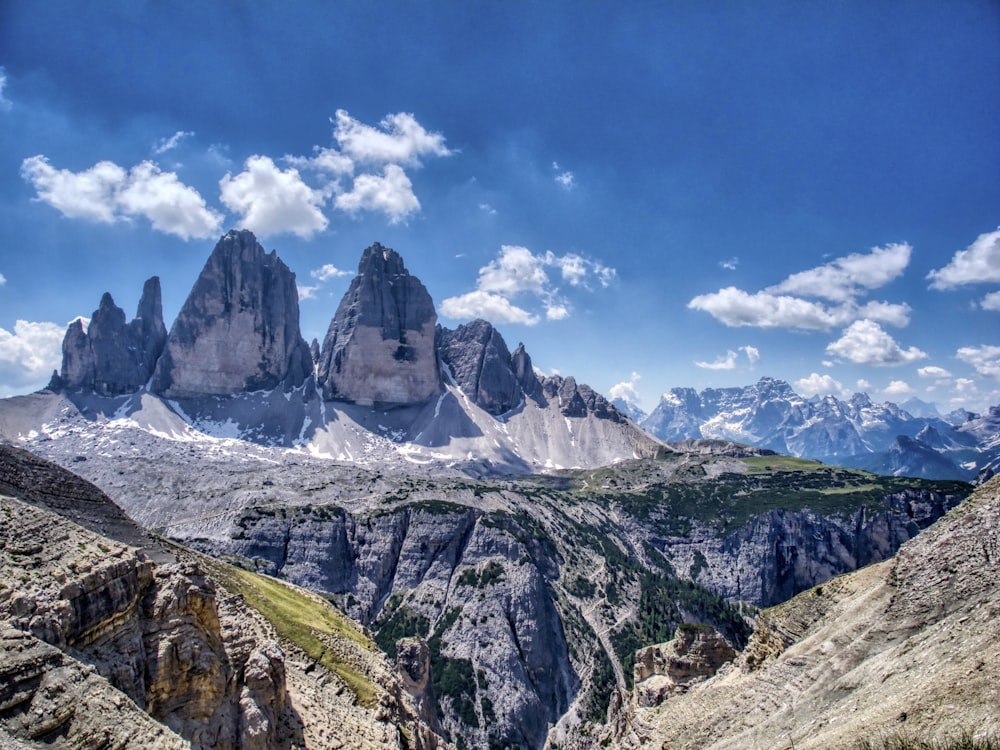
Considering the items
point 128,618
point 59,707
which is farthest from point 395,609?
point 59,707

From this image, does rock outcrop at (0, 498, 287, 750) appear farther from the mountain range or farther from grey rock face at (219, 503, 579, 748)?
grey rock face at (219, 503, 579, 748)

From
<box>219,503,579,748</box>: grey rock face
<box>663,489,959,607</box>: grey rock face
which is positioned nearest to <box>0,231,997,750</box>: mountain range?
<box>219,503,579,748</box>: grey rock face

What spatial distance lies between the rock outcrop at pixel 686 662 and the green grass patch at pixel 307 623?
28267 millimetres

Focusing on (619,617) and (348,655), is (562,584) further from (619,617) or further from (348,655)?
(348,655)

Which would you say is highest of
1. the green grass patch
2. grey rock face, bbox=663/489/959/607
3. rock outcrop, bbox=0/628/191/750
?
rock outcrop, bbox=0/628/191/750

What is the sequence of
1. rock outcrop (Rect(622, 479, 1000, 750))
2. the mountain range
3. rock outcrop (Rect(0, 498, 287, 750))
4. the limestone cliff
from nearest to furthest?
the limestone cliff, rock outcrop (Rect(0, 498, 287, 750)), the mountain range, rock outcrop (Rect(622, 479, 1000, 750))

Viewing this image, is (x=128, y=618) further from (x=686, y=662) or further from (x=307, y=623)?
(x=686, y=662)

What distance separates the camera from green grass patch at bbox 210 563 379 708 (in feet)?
137

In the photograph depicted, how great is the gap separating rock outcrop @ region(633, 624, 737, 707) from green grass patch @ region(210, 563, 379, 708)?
28267 millimetres

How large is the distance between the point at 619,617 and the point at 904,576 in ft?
403

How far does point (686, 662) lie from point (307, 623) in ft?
127

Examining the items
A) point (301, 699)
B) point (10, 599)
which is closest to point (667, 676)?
point (301, 699)

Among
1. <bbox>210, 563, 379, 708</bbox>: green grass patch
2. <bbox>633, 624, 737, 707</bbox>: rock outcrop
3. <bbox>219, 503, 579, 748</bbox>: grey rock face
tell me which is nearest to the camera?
<bbox>210, 563, 379, 708</bbox>: green grass patch

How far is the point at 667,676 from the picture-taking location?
215 ft
